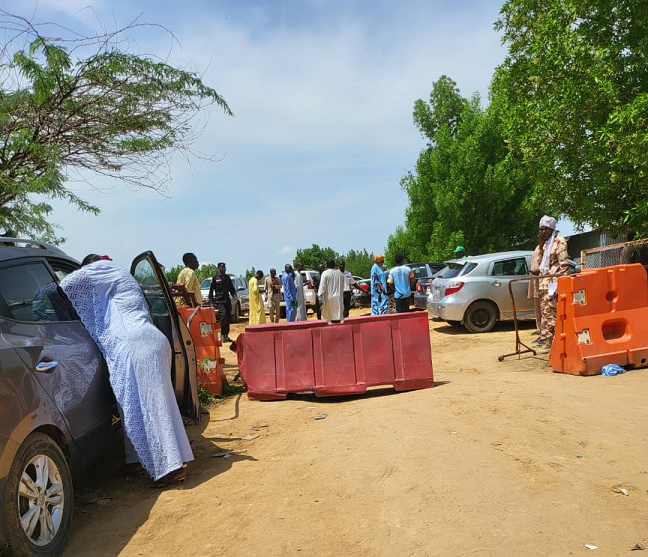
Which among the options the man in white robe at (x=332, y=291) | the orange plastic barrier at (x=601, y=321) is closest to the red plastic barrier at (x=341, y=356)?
the orange plastic barrier at (x=601, y=321)

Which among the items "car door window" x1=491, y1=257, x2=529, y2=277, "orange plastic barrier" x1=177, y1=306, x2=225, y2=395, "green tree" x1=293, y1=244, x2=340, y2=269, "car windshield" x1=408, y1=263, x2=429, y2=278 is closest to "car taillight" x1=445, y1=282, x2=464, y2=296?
"car door window" x1=491, y1=257, x2=529, y2=277

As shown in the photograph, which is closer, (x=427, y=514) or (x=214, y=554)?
(x=214, y=554)

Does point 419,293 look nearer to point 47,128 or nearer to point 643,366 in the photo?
point 643,366

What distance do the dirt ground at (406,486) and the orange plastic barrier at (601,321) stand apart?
0.91 meters

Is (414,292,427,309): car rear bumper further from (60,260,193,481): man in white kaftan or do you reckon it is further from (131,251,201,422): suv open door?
(60,260,193,481): man in white kaftan

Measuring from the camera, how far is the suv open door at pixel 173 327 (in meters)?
5.07

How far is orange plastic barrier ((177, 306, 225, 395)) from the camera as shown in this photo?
768 centimetres

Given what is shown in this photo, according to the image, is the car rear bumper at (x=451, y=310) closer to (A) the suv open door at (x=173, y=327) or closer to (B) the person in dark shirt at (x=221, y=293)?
(B) the person in dark shirt at (x=221, y=293)

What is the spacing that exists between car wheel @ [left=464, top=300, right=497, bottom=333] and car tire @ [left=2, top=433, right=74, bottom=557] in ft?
33.8

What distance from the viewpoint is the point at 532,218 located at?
26.4 metres

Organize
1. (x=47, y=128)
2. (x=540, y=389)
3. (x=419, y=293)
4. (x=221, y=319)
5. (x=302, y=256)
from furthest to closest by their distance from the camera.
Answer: (x=302, y=256), (x=419, y=293), (x=221, y=319), (x=47, y=128), (x=540, y=389)

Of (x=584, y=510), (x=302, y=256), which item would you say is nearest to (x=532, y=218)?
(x=584, y=510)

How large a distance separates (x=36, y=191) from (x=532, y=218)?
23.4m

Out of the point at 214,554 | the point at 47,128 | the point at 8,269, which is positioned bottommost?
the point at 214,554
